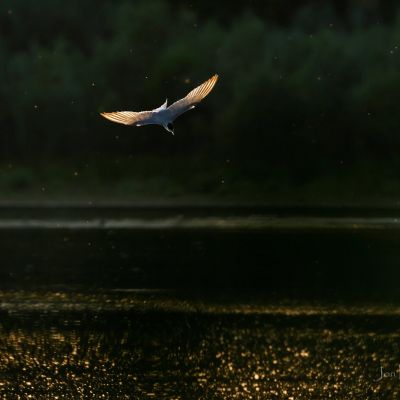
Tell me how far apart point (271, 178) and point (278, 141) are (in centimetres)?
136

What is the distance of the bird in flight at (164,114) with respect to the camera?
14.4 m

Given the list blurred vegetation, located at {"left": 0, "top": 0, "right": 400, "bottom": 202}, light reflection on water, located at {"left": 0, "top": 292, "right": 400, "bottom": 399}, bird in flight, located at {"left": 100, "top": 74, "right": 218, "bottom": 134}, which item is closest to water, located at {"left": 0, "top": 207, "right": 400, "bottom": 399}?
light reflection on water, located at {"left": 0, "top": 292, "right": 400, "bottom": 399}

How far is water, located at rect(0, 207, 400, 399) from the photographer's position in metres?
16.7

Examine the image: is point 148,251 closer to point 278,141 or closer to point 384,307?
point 384,307

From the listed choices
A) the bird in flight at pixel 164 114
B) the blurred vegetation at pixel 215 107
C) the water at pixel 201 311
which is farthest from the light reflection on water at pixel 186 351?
the blurred vegetation at pixel 215 107

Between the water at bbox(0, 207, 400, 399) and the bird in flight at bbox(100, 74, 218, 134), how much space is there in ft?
11.1

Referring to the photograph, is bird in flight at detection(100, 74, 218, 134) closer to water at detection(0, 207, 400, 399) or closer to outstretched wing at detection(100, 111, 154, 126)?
outstretched wing at detection(100, 111, 154, 126)

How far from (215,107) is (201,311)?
21.3 metres

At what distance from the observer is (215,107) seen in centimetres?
4250

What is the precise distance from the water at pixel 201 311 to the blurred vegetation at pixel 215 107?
581cm

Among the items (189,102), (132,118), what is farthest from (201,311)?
(132,118)

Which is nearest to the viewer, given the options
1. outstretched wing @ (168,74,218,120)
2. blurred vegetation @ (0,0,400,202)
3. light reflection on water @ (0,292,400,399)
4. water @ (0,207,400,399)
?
outstretched wing @ (168,74,218,120)

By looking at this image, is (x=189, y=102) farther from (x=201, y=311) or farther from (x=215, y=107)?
(x=215, y=107)

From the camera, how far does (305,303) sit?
22.1 metres
